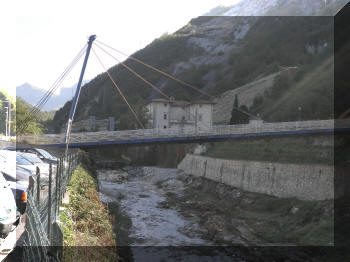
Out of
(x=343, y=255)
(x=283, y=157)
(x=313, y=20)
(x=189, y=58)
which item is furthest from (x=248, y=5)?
(x=343, y=255)

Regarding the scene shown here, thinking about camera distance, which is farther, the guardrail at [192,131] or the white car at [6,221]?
the guardrail at [192,131]

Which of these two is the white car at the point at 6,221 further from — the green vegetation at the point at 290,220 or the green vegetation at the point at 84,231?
the green vegetation at the point at 290,220

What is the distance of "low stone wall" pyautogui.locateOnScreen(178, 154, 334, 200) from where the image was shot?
85.1ft

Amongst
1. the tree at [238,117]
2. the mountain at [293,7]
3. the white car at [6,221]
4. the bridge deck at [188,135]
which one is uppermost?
the mountain at [293,7]

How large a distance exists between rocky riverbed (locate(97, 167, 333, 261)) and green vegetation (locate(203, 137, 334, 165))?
430 centimetres

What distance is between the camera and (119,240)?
1888cm

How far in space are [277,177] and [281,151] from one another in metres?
4.09

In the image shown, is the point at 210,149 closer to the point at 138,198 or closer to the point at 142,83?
the point at 138,198

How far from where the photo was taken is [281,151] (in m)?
33.6

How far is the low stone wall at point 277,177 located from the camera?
85.1ft

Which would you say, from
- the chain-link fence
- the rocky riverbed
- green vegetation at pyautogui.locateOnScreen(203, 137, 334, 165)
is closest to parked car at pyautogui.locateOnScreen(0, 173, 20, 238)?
the chain-link fence

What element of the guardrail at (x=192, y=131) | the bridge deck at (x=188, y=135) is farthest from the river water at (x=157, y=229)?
the guardrail at (x=192, y=131)

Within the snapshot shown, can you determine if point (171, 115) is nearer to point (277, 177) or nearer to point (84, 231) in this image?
point (277, 177)

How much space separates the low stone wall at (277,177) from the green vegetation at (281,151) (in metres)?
1.00
